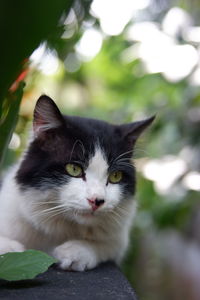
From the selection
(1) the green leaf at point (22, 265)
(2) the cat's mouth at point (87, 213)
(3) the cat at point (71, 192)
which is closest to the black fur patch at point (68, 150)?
(3) the cat at point (71, 192)

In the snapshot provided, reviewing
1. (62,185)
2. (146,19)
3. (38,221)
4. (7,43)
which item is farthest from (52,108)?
(146,19)

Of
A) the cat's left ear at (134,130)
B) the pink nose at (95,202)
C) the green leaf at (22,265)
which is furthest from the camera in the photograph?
the cat's left ear at (134,130)

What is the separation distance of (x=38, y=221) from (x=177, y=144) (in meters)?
1.57

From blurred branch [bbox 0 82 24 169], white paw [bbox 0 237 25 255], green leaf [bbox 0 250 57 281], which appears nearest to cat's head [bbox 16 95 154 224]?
white paw [bbox 0 237 25 255]

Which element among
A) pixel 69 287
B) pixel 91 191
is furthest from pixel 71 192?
pixel 69 287

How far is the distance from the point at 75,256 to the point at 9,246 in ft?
0.62

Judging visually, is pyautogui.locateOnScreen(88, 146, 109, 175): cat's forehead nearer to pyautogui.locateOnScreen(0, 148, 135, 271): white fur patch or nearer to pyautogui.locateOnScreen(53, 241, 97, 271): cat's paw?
pyautogui.locateOnScreen(0, 148, 135, 271): white fur patch

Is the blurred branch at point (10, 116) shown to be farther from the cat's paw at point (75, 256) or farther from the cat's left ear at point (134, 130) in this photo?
the cat's left ear at point (134, 130)

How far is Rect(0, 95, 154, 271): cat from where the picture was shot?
131 cm

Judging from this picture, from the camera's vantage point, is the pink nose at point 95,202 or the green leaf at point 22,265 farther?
the pink nose at point 95,202

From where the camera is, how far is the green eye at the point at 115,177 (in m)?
1.42

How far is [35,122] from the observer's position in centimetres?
145

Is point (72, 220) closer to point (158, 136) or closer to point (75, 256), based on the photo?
point (75, 256)

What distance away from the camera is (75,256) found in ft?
4.30
